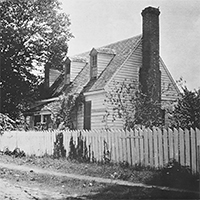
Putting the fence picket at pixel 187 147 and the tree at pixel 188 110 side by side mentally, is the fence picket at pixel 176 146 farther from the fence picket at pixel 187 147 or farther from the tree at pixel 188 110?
the tree at pixel 188 110

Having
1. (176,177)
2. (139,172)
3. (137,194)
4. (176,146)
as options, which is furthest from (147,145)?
(137,194)

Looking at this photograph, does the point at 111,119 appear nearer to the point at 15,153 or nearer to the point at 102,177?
the point at 15,153

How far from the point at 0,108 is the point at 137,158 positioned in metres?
14.7

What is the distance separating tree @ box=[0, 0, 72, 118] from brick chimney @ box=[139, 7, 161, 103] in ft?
19.6

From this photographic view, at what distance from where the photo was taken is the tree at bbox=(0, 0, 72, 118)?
21.6m

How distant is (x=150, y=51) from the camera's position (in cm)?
1872

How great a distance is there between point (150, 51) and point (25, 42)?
836 cm

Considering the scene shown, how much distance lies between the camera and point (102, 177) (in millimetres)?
9633

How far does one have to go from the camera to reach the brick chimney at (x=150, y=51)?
18.2 metres

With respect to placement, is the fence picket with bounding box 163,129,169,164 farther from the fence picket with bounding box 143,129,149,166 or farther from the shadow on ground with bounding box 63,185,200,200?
the shadow on ground with bounding box 63,185,200,200

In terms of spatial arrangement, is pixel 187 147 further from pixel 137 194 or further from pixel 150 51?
pixel 150 51

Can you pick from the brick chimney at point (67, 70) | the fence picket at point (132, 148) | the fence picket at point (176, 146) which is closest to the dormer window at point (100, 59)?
the brick chimney at point (67, 70)

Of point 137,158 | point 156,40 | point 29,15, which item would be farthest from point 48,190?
point 29,15

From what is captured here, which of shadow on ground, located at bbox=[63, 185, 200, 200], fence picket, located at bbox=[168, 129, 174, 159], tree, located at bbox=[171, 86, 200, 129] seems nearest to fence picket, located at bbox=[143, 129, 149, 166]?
fence picket, located at bbox=[168, 129, 174, 159]
